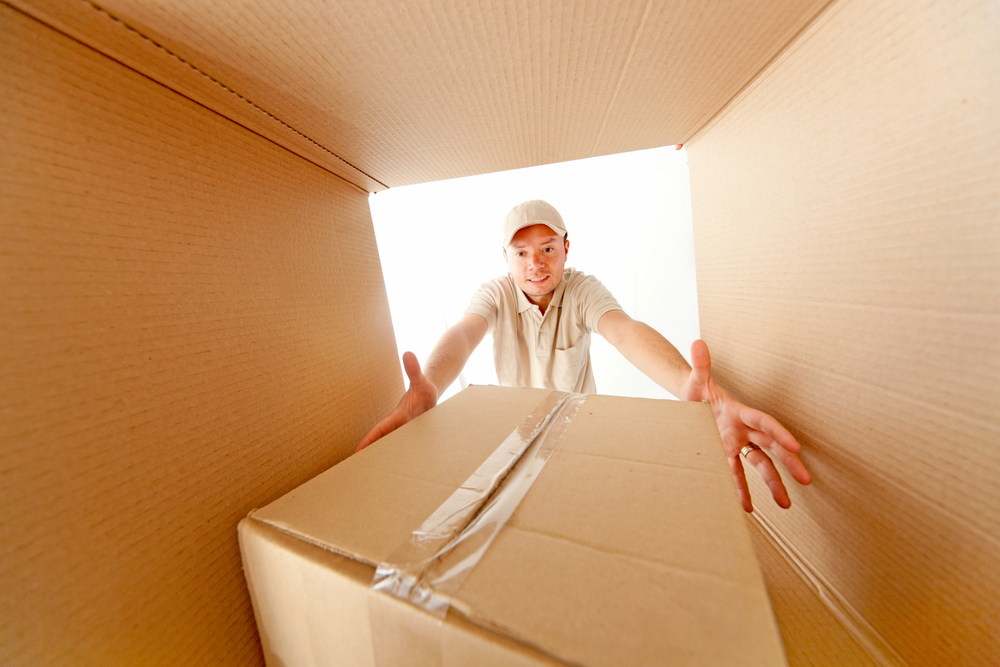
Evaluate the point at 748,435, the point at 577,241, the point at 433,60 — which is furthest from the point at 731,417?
the point at 577,241

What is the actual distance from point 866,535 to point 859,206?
0.32 metres

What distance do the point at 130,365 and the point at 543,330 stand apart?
854 mm

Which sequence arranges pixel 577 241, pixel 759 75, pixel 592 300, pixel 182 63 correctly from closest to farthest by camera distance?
pixel 182 63
pixel 759 75
pixel 592 300
pixel 577 241

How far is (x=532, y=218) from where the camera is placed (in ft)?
3.00

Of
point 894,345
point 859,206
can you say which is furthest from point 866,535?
point 859,206

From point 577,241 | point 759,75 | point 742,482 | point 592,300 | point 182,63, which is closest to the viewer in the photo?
point 182,63

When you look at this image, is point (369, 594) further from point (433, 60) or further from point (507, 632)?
point (433, 60)

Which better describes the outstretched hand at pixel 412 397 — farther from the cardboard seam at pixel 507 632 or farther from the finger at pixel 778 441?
the finger at pixel 778 441

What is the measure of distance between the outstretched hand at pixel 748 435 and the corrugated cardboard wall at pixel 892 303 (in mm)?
21

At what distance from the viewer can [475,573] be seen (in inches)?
8.3

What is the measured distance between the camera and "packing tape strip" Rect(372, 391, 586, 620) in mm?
204

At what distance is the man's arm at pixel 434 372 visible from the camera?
48cm

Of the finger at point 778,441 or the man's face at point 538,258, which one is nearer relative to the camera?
the finger at point 778,441

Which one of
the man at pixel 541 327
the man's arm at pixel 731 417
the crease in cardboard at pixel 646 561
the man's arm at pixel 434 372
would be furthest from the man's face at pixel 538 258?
the crease in cardboard at pixel 646 561
